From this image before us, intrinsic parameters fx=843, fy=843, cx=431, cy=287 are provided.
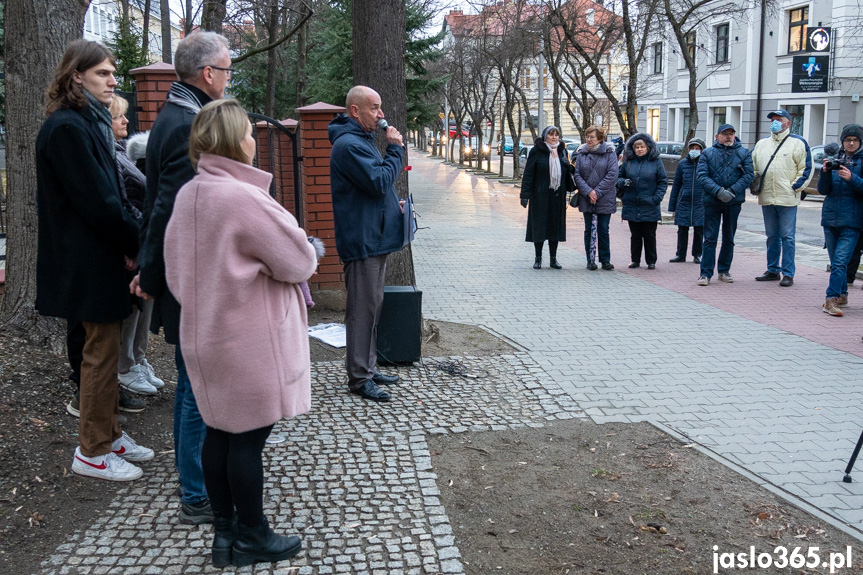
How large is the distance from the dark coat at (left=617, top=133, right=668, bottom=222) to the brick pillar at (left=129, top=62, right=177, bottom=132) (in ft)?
21.5

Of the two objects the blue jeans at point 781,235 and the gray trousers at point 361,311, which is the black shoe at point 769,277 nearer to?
the blue jeans at point 781,235

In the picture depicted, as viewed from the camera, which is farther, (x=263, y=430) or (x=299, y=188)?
(x=299, y=188)

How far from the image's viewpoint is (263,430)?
11.1 feet

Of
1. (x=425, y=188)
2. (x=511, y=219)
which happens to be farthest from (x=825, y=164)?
(x=425, y=188)

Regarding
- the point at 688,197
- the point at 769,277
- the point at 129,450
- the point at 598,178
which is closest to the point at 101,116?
the point at 129,450

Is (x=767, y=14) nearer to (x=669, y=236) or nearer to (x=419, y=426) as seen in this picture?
(x=669, y=236)

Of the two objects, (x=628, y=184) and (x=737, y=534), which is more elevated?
(x=628, y=184)

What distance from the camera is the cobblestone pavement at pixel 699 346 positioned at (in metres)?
5.01

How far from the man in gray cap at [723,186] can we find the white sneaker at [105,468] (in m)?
7.86

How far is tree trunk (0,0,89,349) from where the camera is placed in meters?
5.55

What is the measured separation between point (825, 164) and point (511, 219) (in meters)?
10.9

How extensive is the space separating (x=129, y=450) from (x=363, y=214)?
82.3 inches

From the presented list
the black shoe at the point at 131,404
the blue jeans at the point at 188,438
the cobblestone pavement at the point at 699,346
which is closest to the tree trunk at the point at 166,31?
the cobblestone pavement at the point at 699,346

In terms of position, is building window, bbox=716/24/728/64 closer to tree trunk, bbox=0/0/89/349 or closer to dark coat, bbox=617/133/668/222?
dark coat, bbox=617/133/668/222
